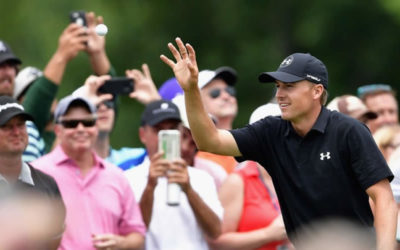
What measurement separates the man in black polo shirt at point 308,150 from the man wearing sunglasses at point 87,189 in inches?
52.5

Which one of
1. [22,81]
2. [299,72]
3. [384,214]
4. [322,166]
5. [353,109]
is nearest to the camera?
[384,214]

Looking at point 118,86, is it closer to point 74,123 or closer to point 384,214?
point 74,123

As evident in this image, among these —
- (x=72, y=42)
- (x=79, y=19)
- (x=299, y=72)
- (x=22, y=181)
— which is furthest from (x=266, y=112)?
(x=22, y=181)

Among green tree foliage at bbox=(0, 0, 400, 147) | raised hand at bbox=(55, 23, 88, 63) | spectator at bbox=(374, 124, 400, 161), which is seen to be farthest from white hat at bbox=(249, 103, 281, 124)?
green tree foliage at bbox=(0, 0, 400, 147)

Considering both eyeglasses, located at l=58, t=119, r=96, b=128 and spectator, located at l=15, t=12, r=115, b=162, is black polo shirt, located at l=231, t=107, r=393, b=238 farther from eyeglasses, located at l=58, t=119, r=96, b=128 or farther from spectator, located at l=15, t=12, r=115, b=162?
spectator, located at l=15, t=12, r=115, b=162

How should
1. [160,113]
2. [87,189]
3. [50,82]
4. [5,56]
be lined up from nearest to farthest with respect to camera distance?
[87,189] < [160,113] < [50,82] < [5,56]

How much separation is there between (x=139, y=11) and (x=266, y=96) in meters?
2.51

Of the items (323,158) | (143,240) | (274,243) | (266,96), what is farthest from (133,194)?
(266,96)

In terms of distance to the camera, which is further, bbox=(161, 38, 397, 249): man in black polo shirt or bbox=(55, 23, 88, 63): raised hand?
bbox=(55, 23, 88, 63): raised hand

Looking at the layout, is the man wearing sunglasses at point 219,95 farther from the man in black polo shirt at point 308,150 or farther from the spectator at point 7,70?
the man in black polo shirt at point 308,150

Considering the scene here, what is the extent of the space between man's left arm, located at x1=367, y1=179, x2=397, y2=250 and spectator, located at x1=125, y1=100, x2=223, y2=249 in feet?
5.85

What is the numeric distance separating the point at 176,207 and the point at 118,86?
5.48 feet

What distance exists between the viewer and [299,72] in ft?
29.6

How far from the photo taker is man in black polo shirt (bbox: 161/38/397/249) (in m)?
8.75
